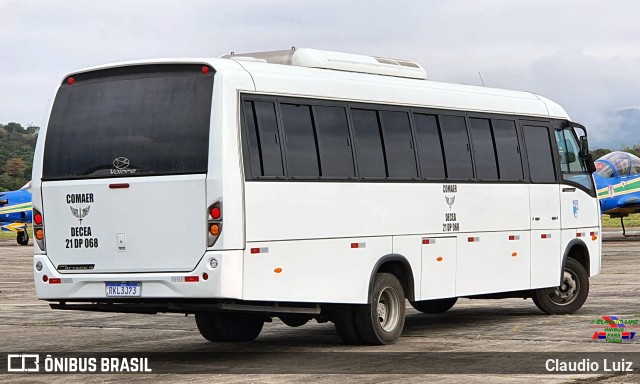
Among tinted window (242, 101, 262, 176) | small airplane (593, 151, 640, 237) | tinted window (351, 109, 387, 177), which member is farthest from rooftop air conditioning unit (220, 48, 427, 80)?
small airplane (593, 151, 640, 237)

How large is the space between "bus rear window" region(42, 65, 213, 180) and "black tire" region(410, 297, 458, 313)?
268 inches

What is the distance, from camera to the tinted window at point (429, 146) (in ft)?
48.9

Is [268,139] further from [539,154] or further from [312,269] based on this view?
[539,154]

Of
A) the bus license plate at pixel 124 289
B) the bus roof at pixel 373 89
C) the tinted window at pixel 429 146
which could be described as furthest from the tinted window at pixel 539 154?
the bus license plate at pixel 124 289

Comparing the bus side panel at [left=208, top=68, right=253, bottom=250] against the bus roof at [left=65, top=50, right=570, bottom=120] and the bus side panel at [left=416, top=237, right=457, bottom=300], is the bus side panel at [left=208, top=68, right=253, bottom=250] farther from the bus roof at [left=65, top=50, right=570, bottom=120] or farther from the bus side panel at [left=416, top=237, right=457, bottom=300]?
the bus side panel at [left=416, top=237, right=457, bottom=300]

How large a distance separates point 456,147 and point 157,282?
5.03 m

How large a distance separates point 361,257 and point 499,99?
164 inches

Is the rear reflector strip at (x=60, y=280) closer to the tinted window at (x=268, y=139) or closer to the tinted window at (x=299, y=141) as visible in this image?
the tinted window at (x=268, y=139)

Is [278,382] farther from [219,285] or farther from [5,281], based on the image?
[5,281]

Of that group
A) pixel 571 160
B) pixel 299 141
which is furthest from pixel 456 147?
pixel 571 160

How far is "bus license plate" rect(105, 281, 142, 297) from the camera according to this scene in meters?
12.1

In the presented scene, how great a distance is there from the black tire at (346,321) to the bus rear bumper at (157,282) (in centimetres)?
220

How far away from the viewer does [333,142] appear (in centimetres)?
1355

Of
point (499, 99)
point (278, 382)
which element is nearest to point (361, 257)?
point (278, 382)
